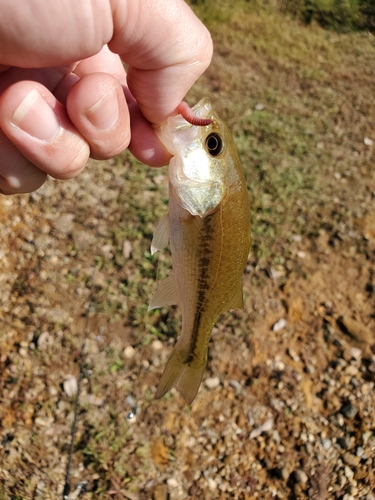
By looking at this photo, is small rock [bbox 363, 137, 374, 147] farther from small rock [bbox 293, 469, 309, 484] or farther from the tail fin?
the tail fin

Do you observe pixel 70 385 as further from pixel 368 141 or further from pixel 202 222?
pixel 368 141

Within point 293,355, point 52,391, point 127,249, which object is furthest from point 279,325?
point 52,391

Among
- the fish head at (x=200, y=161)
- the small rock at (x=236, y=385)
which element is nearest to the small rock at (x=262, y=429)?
the small rock at (x=236, y=385)

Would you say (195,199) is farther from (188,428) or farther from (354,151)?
(354,151)

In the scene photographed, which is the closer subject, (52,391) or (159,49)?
(159,49)

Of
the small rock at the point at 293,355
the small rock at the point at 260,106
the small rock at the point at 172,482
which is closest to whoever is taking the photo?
the small rock at the point at 172,482

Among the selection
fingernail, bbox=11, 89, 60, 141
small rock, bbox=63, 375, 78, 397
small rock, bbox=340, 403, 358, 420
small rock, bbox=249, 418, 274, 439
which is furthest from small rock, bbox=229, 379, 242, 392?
fingernail, bbox=11, 89, 60, 141

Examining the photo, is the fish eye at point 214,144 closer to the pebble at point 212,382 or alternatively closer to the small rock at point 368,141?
the pebble at point 212,382
